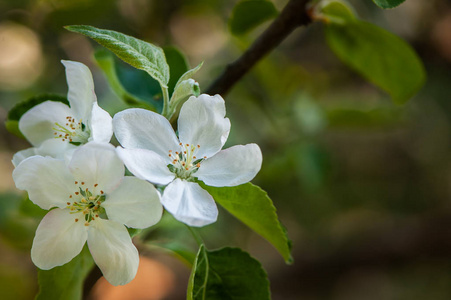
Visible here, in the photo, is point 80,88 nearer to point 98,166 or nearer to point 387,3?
point 98,166

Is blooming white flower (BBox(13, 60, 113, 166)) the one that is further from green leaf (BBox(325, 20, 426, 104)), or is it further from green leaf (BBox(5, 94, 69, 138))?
green leaf (BBox(325, 20, 426, 104))

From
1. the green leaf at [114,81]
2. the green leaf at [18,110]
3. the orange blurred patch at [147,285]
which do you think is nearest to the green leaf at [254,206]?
the green leaf at [114,81]

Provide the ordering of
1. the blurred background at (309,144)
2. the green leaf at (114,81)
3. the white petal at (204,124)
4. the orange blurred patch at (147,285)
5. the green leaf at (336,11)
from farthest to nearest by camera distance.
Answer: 1. the orange blurred patch at (147,285)
2. the blurred background at (309,144)
3. the green leaf at (336,11)
4. the green leaf at (114,81)
5. the white petal at (204,124)

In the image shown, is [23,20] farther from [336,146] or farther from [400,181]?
[400,181]

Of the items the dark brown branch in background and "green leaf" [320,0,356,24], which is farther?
"green leaf" [320,0,356,24]

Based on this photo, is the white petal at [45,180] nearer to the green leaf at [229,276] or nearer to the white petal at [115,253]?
the white petal at [115,253]

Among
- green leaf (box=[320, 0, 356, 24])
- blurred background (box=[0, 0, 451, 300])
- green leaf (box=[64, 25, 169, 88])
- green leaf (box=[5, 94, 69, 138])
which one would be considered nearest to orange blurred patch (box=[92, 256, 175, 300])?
blurred background (box=[0, 0, 451, 300])

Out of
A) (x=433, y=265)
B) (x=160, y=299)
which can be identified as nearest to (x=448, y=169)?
(x=433, y=265)
